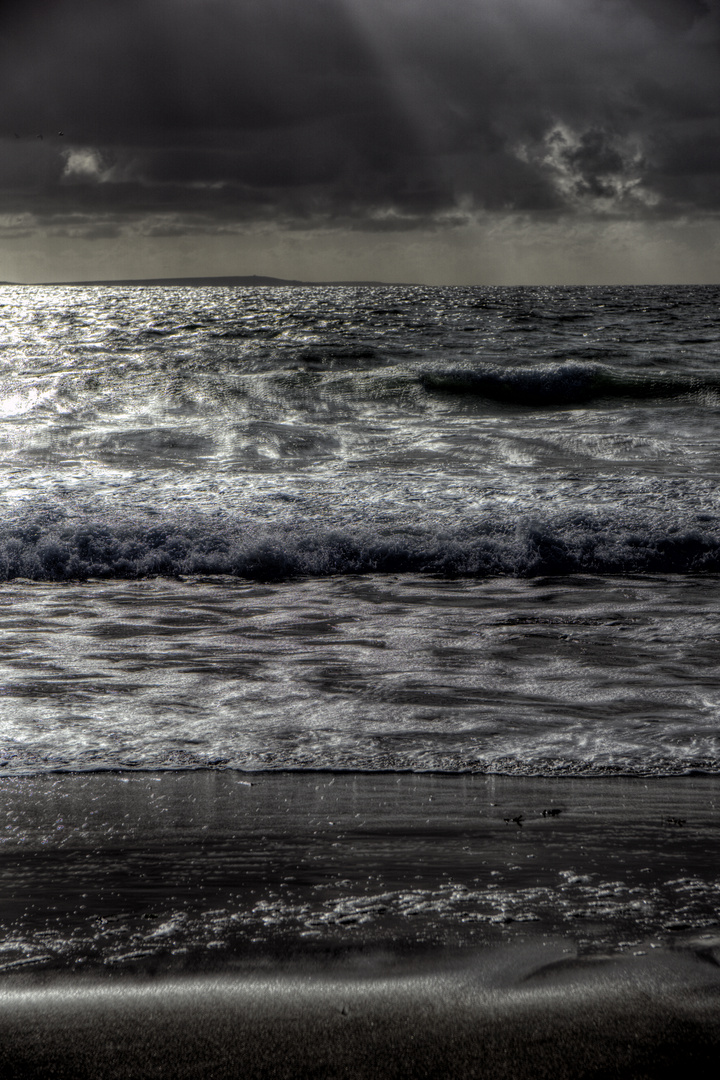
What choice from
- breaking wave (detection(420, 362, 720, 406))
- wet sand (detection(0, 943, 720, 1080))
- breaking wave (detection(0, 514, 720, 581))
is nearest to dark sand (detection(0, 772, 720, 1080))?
wet sand (detection(0, 943, 720, 1080))

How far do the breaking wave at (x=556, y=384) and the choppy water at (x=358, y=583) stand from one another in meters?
0.73

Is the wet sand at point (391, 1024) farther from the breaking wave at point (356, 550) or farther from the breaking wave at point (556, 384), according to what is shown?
the breaking wave at point (556, 384)

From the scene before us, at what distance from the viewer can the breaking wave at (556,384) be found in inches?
608

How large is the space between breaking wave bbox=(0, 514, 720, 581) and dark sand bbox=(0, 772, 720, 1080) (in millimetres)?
3494

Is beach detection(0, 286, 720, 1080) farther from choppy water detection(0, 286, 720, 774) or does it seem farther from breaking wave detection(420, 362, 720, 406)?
breaking wave detection(420, 362, 720, 406)

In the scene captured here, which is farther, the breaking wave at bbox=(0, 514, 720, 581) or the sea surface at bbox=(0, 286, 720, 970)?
the breaking wave at bbox=(0, 514, 720, 581)

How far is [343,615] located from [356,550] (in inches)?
54.0

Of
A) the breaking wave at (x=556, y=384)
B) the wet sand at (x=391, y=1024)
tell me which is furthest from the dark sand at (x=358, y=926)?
the breaking wave at (x=556, y=384)

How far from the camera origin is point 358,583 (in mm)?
5875

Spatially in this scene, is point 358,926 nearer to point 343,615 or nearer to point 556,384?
point 343,615

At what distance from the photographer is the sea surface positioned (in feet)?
8.07

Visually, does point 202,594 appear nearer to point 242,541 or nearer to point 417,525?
point 242,541

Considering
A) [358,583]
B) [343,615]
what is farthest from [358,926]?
[358,583]

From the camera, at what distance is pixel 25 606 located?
17.4 ft
